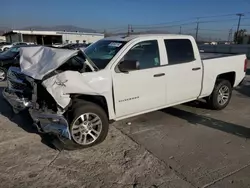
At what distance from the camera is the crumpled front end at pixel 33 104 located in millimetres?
3811

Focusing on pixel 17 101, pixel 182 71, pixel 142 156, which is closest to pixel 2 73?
pixel 17 101

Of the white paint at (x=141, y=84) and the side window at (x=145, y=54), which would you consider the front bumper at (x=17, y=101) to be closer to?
the white paint at (x=141, y=84)

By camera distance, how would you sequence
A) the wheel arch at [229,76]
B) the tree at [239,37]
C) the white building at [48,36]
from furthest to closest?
the tree at [239,37] → the white building at [48,36] → the wheel arch at [229,76]

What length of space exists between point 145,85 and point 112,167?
1.74 metres

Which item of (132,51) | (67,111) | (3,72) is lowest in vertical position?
(3,72)

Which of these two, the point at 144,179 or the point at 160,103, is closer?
the point at 144,179

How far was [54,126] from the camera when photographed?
385cm

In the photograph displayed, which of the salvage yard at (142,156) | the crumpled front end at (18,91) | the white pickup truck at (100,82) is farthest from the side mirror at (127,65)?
the crumpled front end at (18,91)

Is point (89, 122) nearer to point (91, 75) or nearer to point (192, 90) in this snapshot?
point (91, 75)

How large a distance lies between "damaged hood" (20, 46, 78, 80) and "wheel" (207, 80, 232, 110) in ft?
12.3

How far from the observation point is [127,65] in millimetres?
4273

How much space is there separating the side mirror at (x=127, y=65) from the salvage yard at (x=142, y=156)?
1300 mm

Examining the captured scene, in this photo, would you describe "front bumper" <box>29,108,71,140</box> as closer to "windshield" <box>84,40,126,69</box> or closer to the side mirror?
"windshield" <box>84,40,126,69</box>

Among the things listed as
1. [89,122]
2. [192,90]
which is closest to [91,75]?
[89,122]
